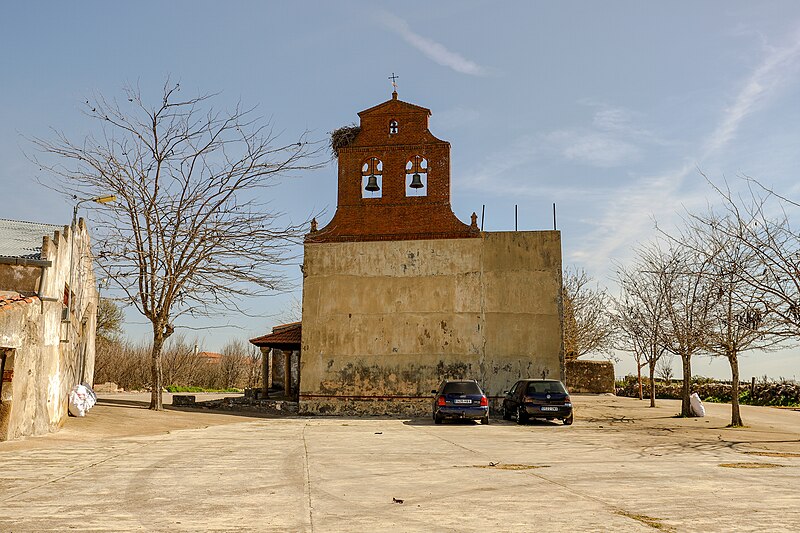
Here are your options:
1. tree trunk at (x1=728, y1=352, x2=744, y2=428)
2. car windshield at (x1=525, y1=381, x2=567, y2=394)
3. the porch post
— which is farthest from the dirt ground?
the porch post

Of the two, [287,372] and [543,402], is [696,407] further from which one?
[287,372]

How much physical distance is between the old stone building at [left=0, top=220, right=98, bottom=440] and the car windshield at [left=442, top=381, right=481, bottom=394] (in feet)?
38.8

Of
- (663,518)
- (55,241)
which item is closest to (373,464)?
(663,518)

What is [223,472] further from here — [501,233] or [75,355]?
[501,233]

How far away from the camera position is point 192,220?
23906mm

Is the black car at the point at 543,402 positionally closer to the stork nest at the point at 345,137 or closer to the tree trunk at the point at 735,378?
the tree trunk at the point at 735,378

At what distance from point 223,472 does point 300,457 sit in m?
2.46

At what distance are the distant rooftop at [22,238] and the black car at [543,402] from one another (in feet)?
50.0

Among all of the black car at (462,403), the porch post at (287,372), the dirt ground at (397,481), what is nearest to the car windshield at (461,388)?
the black car at (462,403)

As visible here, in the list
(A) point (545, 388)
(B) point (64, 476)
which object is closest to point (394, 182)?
(A) point (545, 388)

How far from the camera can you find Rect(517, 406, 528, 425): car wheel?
23000 millimetres

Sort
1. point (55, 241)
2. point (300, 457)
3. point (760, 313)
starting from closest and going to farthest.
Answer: point (300, 457) < point (55, 241) < point (760, 313)

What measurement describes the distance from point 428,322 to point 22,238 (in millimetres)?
14997

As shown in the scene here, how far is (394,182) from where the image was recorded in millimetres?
28219
